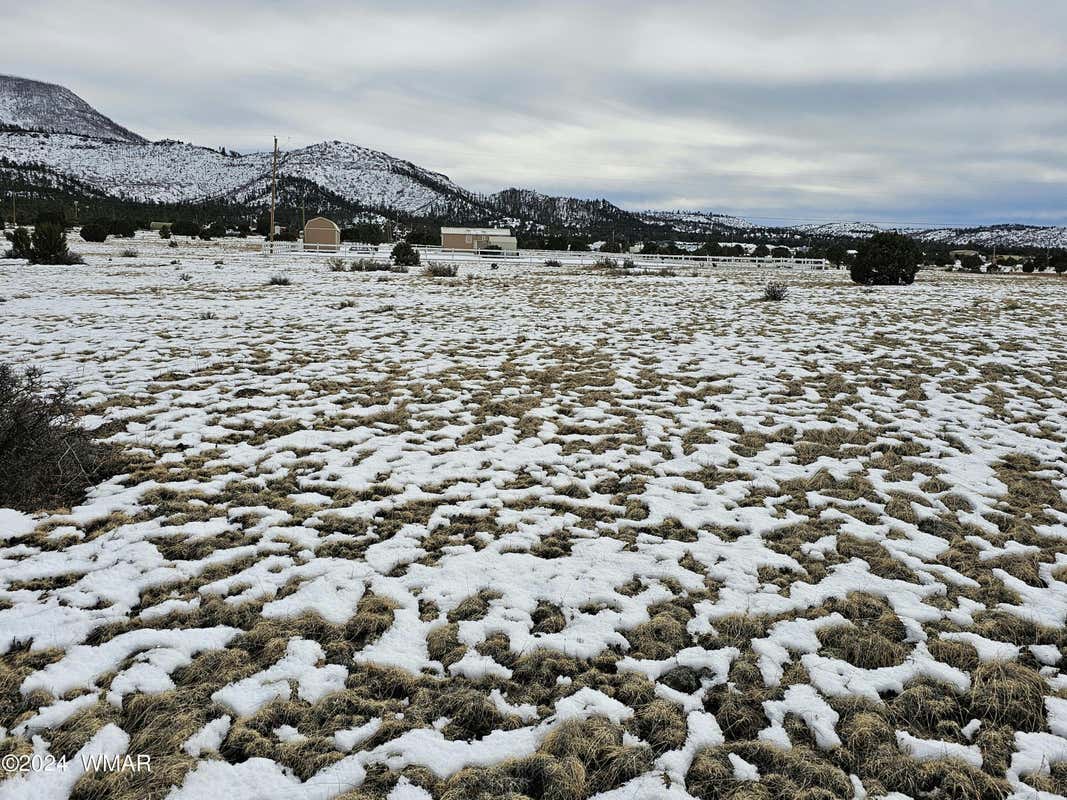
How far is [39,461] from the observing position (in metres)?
4.67

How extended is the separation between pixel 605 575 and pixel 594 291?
18.8 meters

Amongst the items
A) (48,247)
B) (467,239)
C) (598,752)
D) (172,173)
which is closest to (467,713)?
(598,752)

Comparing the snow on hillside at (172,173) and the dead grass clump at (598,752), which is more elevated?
the snow on hillside at (172,173)

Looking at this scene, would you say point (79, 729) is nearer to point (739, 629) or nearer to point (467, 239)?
point (739, 629)

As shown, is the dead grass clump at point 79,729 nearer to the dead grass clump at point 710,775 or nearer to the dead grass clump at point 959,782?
the dead grass clump at point 710,775

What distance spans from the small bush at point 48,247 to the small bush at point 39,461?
72.2ft

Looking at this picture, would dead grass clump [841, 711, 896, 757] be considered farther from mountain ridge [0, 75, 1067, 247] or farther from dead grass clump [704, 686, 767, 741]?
mountain ridge [0, 75, 1067, 247]

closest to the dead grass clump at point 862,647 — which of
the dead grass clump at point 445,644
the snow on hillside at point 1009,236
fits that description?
the dead grass clump at point 445,644

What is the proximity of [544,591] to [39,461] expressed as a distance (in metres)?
4.11

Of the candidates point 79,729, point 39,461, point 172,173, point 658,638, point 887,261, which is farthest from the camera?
point 172,173

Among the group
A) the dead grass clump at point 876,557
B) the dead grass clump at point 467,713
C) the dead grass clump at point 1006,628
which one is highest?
the dead grass clump at point 876,557

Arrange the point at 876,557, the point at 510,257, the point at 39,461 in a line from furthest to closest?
the point at 510,257
the point at 39,461
the point at 876,557

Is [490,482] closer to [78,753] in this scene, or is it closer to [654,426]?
[654,426]

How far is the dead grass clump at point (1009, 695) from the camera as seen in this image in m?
2.70
